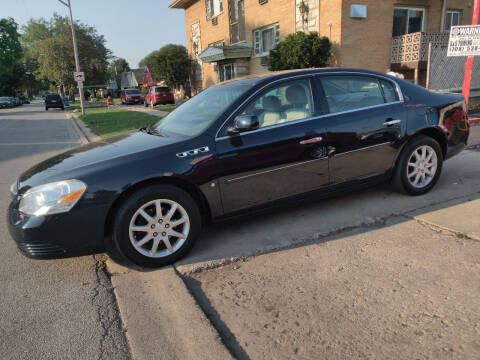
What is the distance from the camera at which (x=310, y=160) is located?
3633 mm

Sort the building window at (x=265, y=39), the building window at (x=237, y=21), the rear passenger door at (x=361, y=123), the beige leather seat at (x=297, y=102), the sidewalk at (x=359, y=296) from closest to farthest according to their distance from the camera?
the sidewalk at (x=359, y=296) → the beige leather seat at (x=297, y=102) → the rear passenger door at (x=361, y=123) → the building window at (x=265, y=39) → the building window at (x=237, y=21)

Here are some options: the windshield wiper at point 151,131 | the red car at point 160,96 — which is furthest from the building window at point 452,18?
the red car at point 160,96

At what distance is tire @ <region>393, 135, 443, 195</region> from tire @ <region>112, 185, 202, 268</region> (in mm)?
2478

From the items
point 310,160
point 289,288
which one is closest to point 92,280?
point 289,288

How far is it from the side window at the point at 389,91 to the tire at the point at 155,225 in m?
2.54

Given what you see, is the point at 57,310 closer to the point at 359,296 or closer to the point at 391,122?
the point at 359,296

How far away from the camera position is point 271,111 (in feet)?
11.9

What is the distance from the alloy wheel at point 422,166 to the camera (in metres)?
4.29

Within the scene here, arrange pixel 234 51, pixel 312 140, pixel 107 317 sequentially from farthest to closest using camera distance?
pixel 234 51
pixel 312 140
pixel 107 317

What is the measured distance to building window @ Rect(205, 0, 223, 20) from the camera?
2508cm

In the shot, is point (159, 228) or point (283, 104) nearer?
point (159, 228)

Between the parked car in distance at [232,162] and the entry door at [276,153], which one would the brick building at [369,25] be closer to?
the parked car in distance at [232,162]

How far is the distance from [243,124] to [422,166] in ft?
7.96

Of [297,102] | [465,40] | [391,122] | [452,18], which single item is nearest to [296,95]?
[297,102]
